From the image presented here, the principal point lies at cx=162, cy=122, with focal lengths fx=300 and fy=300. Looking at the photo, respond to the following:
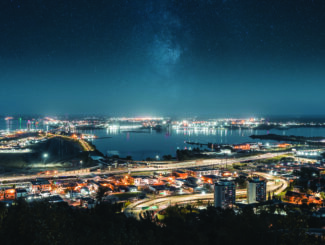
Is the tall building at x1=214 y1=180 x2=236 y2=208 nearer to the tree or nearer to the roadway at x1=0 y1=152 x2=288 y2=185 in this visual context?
the tree

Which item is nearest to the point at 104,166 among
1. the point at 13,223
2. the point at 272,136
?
the point at 13,223

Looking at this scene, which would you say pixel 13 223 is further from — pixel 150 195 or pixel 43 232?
pixel 150 195

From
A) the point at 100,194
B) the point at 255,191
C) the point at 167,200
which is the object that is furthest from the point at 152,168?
the point at 255,191

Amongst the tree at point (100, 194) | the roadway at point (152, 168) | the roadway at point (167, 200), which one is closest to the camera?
the roadway at point (167, 200)

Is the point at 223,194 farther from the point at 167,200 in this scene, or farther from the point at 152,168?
the point at 152,168

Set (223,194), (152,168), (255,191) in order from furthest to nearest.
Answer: (152,168)
(255,191)
(223,194)

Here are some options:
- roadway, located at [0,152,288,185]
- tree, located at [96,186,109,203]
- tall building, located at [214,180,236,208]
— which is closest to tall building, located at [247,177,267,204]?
tall building, located at [214,180,236,208]

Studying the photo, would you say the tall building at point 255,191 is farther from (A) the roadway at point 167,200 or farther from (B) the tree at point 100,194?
(B) the tree at point 100,194

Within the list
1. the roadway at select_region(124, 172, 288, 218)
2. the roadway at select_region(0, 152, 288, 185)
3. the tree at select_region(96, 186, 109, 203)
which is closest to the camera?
the roadway at select_region(124, 172, 288, 218)

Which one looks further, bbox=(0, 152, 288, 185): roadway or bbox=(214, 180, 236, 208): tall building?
bbox=(0, 152, 288, 185): roadway

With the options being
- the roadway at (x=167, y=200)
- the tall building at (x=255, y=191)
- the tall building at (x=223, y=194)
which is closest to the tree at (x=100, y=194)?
the roadway at (x=167, y=200)

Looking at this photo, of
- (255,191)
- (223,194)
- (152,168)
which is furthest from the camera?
(152,168)
